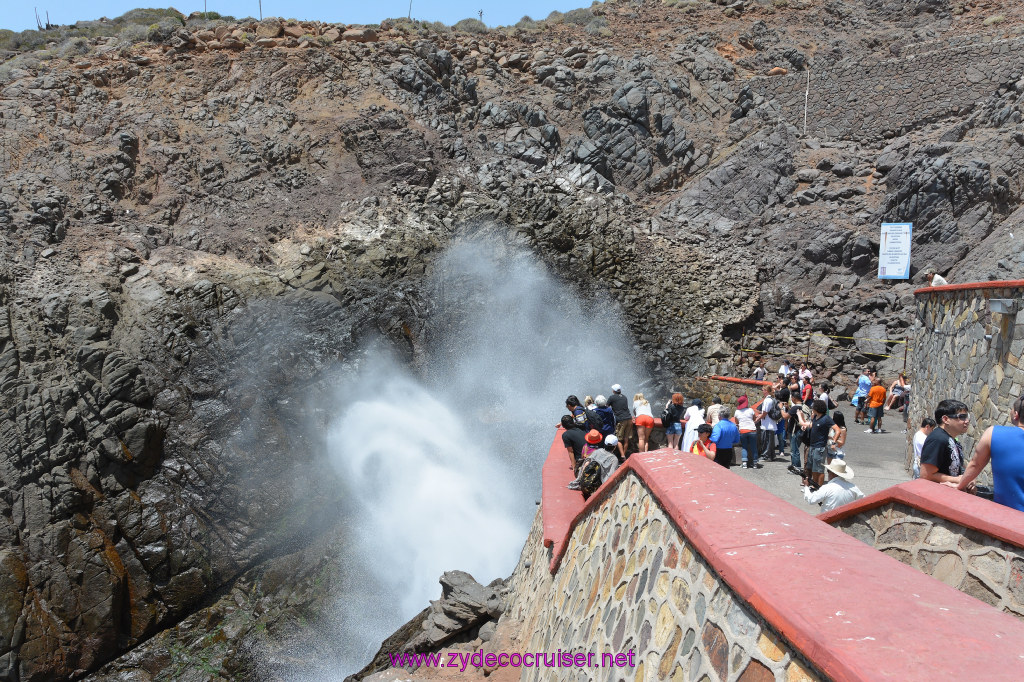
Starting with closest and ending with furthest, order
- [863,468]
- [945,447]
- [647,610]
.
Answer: [647,610] < [945,447] < [863,468]

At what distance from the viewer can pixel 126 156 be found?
854 inches

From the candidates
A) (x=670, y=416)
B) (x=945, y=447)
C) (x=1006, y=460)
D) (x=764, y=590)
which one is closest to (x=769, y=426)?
(x=670, y=416)

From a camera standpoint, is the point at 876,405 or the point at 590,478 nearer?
the point at 590,478

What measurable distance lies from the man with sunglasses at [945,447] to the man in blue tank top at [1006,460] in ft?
2.29

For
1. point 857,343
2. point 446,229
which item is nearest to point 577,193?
point 446,229

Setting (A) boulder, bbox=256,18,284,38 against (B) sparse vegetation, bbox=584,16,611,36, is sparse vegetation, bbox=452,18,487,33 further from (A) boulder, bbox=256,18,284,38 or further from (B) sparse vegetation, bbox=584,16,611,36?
(A) boulder, bbox=256,18,284,38

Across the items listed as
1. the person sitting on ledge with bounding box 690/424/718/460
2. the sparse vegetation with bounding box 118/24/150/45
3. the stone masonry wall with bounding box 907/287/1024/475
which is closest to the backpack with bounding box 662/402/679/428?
the person sitting on ledge with bounding box 690/424/718/460

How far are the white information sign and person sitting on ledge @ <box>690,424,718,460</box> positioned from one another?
1639 centimetres

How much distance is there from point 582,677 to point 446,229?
19.1 m

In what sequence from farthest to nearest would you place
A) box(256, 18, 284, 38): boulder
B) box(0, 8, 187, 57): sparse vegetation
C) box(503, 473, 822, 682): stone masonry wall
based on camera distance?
box(256, 18, 284, 38): boulder < box(0, 8, 187, 57): sparse vegetation < box(503, 473, 822, 682): stone masonry wall

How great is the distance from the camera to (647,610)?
3.07 metres

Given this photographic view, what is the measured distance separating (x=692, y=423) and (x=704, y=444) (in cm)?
89

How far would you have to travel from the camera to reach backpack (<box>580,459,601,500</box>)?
7.00 meters

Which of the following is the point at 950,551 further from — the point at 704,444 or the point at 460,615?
the point at 460,615
